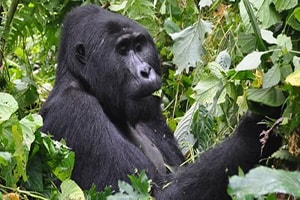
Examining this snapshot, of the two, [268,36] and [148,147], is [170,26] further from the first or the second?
[268,36]

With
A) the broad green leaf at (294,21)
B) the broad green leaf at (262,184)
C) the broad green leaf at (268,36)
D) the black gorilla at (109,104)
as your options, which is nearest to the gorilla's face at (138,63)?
the black gorilla at (109,104)

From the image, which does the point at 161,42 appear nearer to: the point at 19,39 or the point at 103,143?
the point at 19,39

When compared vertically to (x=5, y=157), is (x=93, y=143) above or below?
below

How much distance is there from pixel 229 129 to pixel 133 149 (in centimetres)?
45

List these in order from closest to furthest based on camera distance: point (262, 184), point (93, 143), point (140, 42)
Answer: point (262, 184)
point (93, 143)
point (140, 42)

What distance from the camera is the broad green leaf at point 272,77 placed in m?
2.62

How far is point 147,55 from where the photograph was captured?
411 cm

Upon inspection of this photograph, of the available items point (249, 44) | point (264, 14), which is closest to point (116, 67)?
point (249, 44)

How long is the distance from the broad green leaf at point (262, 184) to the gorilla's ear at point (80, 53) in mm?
2318

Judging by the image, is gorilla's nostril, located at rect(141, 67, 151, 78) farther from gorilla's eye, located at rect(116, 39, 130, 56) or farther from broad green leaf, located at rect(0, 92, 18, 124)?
broad green leaf, located at rect(0, 92, 18, 124)

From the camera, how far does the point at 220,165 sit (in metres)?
3.24

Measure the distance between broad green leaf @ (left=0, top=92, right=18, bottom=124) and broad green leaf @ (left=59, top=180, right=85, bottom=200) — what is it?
31 cm

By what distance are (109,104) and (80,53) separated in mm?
291

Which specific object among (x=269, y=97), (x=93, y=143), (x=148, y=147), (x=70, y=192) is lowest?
(x=148, y=147)
